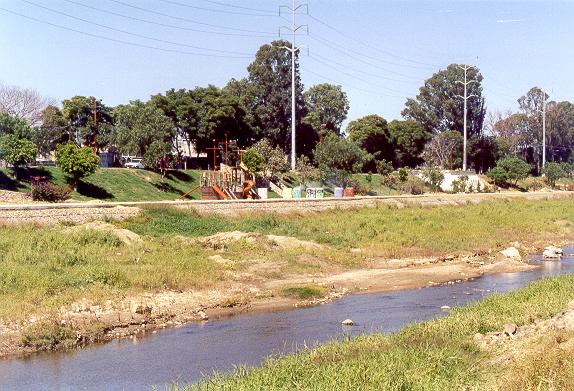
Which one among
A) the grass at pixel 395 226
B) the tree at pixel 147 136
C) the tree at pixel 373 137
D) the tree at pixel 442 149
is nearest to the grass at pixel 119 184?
the tree at pixel 147 136

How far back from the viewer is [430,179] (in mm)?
91188

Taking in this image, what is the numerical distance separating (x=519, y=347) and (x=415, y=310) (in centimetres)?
1009

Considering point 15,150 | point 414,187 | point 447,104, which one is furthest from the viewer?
point 447,104

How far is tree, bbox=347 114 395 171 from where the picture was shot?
10256cm

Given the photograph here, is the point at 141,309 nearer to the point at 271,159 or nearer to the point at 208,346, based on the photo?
the point at 208,346

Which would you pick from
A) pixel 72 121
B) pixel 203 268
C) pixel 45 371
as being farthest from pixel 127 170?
pixel 45 371

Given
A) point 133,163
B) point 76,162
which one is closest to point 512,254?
point 76,162

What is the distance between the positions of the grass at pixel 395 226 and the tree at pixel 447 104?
5597 cm

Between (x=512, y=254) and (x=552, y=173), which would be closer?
(x=512, y=254)

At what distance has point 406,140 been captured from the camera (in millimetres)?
108500

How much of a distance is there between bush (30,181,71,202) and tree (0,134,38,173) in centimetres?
337

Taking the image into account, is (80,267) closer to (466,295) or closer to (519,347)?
(466,295)

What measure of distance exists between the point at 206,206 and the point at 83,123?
49422 mm

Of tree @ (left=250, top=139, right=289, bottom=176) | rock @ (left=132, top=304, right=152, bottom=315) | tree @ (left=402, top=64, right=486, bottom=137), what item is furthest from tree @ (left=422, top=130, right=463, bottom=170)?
rock @ (left=132, top=304, right=152, bottom=315)
